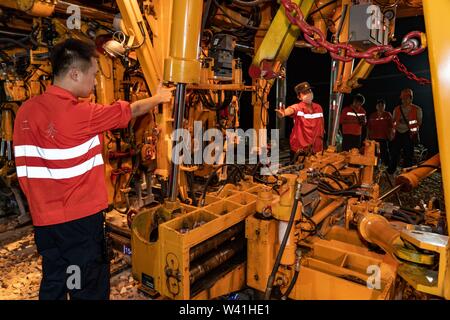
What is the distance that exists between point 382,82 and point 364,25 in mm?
11050

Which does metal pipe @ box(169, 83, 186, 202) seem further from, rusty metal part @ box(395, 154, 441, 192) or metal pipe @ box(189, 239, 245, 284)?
rusty metal part @ box(395, 154, 441, 192)

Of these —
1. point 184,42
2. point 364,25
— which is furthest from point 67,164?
point 364,25

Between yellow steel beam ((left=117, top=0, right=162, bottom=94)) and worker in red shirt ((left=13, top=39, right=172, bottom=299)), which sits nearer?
worker in red shirt ((left=13, top=39, right=172, bottom=299))

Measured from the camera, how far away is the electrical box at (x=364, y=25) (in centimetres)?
244

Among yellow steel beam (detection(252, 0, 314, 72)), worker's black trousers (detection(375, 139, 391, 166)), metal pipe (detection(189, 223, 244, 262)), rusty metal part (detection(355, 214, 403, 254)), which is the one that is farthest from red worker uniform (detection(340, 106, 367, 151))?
metal pipe (detection(189, 223, 244, 262))

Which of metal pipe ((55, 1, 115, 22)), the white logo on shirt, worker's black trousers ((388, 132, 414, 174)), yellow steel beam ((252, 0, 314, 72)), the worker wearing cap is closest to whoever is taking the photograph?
the white logo on shirt

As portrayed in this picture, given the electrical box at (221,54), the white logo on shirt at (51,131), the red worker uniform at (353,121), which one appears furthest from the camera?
the red worker uniform at (353,121)

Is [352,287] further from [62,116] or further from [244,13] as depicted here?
[244,13]

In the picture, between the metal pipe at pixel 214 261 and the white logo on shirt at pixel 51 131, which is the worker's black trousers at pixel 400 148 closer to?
the metal pipe at pixel 214 261

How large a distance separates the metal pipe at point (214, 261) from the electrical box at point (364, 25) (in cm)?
188

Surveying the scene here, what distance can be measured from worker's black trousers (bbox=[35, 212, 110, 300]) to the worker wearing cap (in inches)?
312

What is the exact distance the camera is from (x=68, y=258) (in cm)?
229

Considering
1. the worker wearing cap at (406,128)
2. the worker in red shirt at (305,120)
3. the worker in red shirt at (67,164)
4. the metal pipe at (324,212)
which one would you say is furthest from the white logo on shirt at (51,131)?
the worker wearing cap at (406,128)

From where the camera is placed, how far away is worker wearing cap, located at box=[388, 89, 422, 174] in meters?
7.95
